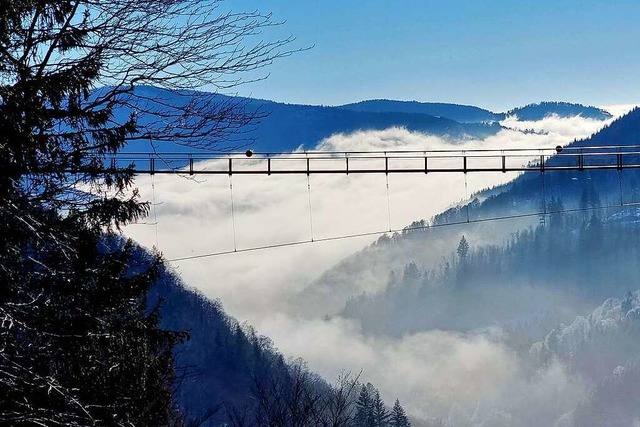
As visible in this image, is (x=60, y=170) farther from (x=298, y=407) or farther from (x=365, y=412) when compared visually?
(x=365, y=412)

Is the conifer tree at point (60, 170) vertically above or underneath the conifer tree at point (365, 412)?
above

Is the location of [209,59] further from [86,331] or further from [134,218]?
[134,218]

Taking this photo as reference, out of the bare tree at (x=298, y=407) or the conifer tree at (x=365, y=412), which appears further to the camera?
the conifer tree at (x=365, y=412)

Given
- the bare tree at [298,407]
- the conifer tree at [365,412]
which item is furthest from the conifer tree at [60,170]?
the conifer tree at [365,412]

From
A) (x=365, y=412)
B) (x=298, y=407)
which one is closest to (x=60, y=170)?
(x=298, y=407)

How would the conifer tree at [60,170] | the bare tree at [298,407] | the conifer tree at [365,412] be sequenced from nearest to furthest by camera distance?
the conifer tree at [60,170]
the bare tree at [298,407]
the conifer tree at [365,412]

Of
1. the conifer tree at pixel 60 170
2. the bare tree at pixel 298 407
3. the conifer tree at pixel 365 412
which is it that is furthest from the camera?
the conifer tree at pixel 365 412

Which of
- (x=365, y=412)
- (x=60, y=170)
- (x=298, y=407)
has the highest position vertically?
(x=60, y=170)

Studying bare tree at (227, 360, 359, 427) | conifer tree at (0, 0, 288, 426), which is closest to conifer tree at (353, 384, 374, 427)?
bare tree at (227, 360, 359, 427)

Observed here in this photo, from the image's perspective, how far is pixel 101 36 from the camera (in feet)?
19.0

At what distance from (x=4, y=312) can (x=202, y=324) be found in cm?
12672

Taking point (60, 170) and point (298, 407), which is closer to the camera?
point (60, 170)

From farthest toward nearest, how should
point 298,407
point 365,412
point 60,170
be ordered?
point 365,412
point 298,407
point 60,170

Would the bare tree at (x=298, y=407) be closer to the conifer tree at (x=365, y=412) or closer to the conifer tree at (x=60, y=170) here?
the conifer tree at (x=60, y=170)
